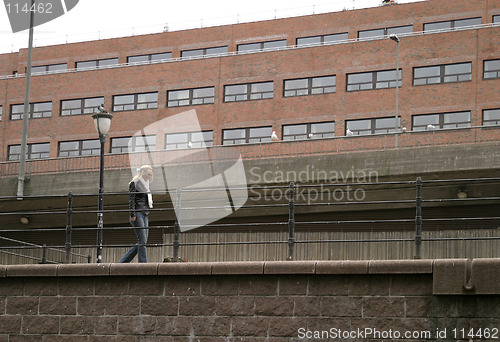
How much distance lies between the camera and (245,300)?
1084cm

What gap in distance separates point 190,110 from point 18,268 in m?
41.5

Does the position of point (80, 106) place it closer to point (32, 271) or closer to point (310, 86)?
point (310, 86)

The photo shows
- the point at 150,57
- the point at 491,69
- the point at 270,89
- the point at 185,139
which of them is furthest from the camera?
the point at 150,57

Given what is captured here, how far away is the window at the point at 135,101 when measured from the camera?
52.9 m

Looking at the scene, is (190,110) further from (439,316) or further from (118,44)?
(439,316)

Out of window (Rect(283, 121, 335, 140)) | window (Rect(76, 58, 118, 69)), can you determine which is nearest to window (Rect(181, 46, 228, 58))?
window (Rect(76, 58, 118, 69))

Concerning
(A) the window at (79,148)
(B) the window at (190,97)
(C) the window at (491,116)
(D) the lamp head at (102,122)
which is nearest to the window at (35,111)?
(A) the window at (79,148)

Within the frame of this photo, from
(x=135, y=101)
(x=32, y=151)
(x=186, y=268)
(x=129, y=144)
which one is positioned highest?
(x=135, y=101)

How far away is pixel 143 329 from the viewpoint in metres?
11.2

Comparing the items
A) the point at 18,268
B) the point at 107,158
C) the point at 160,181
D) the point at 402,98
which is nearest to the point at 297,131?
the point at 402,98

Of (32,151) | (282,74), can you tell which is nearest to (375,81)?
(282,74)

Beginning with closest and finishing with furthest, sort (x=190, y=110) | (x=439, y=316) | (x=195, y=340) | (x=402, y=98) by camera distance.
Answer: (x=439, y=316)
(x=195, y=340)
(x=402, y=98)
(x=190, y=110)

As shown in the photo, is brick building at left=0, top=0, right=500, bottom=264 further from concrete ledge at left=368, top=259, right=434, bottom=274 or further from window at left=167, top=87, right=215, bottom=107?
concrete ledge at left=368, top=259, right=434, bottom=274

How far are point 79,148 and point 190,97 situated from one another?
7891mm
